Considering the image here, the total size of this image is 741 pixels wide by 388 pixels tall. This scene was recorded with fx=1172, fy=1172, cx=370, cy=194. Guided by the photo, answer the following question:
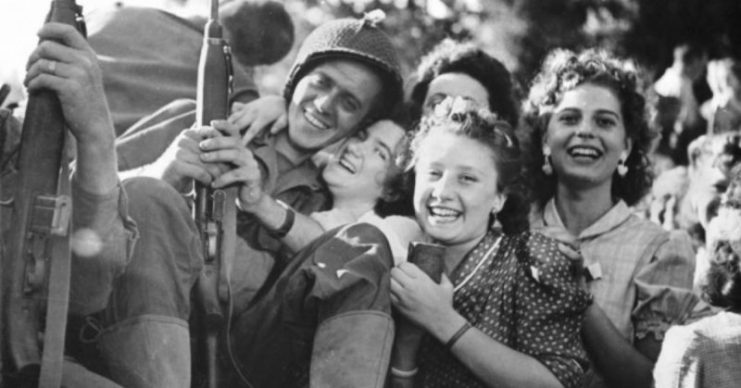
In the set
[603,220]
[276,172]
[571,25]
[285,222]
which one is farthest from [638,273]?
[571,25]

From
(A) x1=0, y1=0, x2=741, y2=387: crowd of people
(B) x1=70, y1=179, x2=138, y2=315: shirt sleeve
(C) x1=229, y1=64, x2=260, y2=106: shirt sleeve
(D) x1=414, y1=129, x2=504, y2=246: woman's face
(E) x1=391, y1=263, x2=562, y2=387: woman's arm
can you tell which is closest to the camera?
(B) x1=70, y1=179, x2=138, y2=315: shirt sleeve

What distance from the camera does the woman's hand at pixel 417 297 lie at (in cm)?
292

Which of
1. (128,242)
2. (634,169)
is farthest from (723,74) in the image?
(128,242)

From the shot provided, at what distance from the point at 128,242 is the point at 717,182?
95.1 inches

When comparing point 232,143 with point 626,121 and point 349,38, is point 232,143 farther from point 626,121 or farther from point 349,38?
point 626,121

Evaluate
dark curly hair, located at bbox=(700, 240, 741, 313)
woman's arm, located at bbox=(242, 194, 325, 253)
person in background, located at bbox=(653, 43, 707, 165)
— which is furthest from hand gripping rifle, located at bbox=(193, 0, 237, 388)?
person in background, located at bbox=(653, 43, 707, 165)

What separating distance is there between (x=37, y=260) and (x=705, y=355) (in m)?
1.60

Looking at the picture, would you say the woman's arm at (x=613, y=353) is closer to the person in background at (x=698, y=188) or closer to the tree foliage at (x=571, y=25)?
the person in background at (x=698, y=188)

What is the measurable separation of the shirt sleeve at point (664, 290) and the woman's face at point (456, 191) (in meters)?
0.51

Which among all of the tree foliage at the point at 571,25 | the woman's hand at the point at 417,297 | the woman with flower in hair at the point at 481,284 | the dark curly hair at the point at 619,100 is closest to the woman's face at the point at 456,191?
the woman with flower in hair at the point at 481,284

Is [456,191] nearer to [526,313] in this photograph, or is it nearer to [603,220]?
[526,313]

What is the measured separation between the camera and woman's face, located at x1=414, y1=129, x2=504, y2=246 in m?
3.20

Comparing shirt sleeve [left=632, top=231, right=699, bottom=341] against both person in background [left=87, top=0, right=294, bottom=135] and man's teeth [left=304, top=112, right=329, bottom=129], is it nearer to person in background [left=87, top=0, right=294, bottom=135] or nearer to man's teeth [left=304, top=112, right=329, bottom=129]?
man's teeth [left=304, top=112, right=329, bottom=129]

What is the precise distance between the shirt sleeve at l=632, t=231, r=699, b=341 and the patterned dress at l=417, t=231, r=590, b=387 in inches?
13.7
